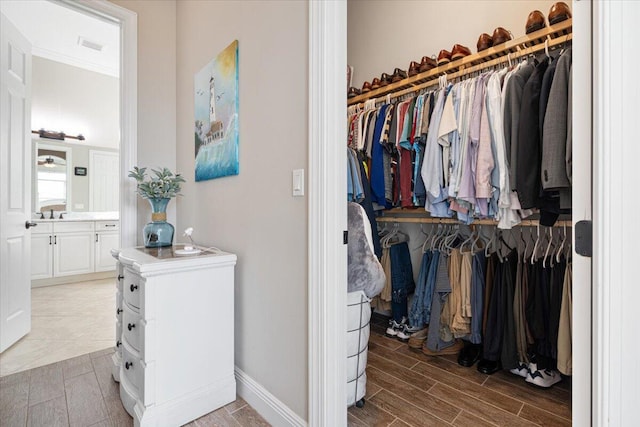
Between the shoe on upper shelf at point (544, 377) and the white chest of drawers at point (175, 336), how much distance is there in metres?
1.72

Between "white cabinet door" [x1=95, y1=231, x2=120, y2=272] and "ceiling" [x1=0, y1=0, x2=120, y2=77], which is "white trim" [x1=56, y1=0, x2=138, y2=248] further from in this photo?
"white cabinet door" [x1=95, y1=231, x2=120, y2=272]

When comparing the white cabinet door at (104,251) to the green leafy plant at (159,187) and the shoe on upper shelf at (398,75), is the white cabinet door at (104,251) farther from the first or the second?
the shoe on upper shelf at (398,75)

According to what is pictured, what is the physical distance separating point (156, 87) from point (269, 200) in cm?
168

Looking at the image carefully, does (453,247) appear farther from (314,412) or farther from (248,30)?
(248,30)

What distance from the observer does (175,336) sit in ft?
4.85

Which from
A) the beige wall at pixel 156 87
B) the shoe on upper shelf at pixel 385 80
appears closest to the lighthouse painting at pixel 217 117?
the beige wall at pixel 156 87

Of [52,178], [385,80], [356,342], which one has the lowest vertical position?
[356,342]

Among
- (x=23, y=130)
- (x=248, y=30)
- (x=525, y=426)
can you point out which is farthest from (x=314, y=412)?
(x=23, y=130)

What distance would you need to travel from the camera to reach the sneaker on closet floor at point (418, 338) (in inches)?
90.5

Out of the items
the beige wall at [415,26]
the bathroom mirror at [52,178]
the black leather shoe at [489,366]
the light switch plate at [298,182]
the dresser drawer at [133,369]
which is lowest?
the black leather shoe at [489,366]

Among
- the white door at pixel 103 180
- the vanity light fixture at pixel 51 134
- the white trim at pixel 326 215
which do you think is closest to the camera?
the white trim at pixel 326 215

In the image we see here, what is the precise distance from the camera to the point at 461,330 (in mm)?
2055

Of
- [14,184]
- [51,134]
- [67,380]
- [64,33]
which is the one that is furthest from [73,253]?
[67,380]

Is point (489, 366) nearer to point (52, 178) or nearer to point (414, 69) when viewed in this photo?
point (414, 69)
